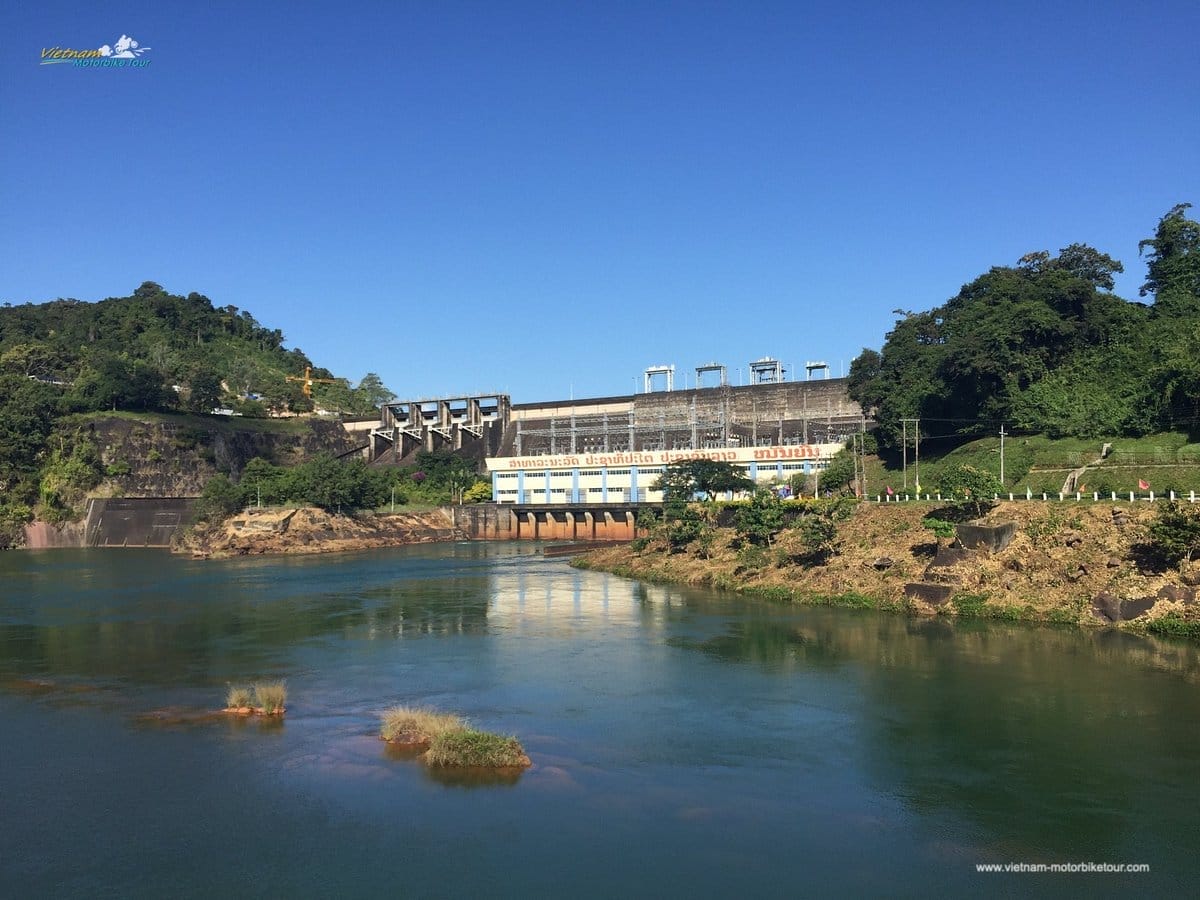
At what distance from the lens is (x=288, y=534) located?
8219 centimetres

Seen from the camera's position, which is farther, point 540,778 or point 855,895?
point 540,778

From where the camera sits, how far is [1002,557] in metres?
39.3

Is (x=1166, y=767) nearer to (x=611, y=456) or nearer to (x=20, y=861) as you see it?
(x=20, y=861)

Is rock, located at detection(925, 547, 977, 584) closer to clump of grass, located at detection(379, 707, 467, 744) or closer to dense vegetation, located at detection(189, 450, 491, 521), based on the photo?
clump of grass, located at detection(379, 707, 467, 744)

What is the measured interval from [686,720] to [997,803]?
8.12 metres

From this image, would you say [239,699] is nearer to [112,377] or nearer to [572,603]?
[572,603]

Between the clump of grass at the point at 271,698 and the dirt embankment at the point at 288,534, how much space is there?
56.8 m

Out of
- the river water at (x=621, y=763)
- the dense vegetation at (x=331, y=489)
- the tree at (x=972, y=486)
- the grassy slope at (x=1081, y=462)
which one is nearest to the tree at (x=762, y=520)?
the grassy slope at (x=1081, y=462)

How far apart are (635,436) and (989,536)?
67.8m

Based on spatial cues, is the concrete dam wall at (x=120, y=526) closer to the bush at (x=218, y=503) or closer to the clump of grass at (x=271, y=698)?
the bush at (x=218, y=503)

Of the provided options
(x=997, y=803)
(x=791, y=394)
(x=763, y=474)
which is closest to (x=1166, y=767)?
(x=997, y=803)

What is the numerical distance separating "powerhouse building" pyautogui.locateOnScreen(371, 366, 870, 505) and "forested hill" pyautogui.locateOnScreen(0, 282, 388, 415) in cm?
2780

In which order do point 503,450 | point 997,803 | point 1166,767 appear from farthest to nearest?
point 503,450, point 1166,767, point 997,803

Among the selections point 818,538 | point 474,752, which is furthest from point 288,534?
point 474,752
